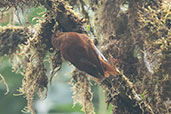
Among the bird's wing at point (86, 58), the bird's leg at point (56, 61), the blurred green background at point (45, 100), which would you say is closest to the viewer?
the bird's wing at point (86, 58)

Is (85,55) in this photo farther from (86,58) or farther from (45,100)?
(45,100)

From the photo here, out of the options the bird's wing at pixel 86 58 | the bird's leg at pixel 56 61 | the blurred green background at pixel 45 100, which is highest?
the blurred green background at pixel 45 100

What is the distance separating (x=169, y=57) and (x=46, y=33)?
685mm

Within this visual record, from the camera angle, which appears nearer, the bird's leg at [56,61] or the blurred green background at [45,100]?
the bird's leg at [56,61]

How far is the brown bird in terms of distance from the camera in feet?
3.74

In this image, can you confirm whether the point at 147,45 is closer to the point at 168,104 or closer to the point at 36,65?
the point at 168,104

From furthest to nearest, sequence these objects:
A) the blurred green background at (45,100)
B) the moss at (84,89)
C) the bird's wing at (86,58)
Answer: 1. the blurred green background at (45,100)
2. the moss at (84,89)
3. the bird's wing at (86,58)

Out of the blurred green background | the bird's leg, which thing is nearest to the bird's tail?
the bird's leg

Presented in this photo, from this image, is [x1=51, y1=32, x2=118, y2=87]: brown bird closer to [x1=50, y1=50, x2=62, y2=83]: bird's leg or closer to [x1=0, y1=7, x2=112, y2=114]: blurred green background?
[x1=50, y1=50, x2=62, y2=83]: bird's leg

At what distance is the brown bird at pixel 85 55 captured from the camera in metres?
1.14

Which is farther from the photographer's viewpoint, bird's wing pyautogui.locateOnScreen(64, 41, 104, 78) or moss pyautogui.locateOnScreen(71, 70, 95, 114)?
moss pyautogui.locateOnScreen(71, 70, 95, 114)

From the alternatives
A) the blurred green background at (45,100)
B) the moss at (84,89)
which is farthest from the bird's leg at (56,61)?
the blurred green background at (45,100)

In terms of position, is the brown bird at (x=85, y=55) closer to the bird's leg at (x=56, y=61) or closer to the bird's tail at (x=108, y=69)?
the bird's tail at (x=108, y=69)

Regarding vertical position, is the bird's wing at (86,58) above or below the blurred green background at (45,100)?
below
